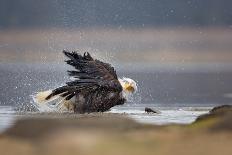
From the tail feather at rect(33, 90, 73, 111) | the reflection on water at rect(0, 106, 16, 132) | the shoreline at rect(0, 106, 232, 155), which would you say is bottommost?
the shoreline at rect(0, 106, 232, 155)

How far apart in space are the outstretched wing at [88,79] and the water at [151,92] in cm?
45

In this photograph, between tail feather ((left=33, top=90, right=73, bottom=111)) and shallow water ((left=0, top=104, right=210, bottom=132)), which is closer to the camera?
shallow water ((left=0, top=104, right=210, bottom=132))

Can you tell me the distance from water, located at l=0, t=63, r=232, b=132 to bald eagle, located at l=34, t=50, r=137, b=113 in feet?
0.81

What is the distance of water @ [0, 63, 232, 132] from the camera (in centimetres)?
1405

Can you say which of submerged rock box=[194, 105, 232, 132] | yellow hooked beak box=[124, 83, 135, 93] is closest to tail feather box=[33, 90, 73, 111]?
yellow hooked beak box=[124, 83, 135, 93]

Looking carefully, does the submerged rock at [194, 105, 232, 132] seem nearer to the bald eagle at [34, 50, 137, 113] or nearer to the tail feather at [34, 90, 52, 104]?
the bald eagle at [34, 50, 137, 113]

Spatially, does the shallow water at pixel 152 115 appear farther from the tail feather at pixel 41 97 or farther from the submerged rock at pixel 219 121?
the submerged rock at pixel 219 121

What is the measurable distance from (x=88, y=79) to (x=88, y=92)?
193 mm

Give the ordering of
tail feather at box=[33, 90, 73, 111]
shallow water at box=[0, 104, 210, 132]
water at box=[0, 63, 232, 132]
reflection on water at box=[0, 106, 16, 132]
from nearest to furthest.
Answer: reflection on water at box=[0, 106, 16, 132] < shallow water at box=[0, 104, 210, 132] < water at box=[0, 63, 232, 132] < tail feather at box=[33, 90, 73, 111]

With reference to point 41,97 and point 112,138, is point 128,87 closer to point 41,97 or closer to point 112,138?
point 41,97

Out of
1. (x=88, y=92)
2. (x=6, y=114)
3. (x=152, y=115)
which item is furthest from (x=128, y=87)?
(x=6, y=114)

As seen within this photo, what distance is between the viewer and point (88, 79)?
14.5 meters

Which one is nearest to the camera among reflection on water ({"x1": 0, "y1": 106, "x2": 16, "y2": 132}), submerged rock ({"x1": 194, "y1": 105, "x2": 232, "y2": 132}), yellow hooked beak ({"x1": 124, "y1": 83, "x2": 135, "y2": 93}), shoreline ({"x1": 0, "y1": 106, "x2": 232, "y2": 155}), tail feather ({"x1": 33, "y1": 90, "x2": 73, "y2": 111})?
shoreline ({"x1": 0, "y1": 106, "x2": 232, "y2": 155})

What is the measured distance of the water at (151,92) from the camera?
46.1 feet
